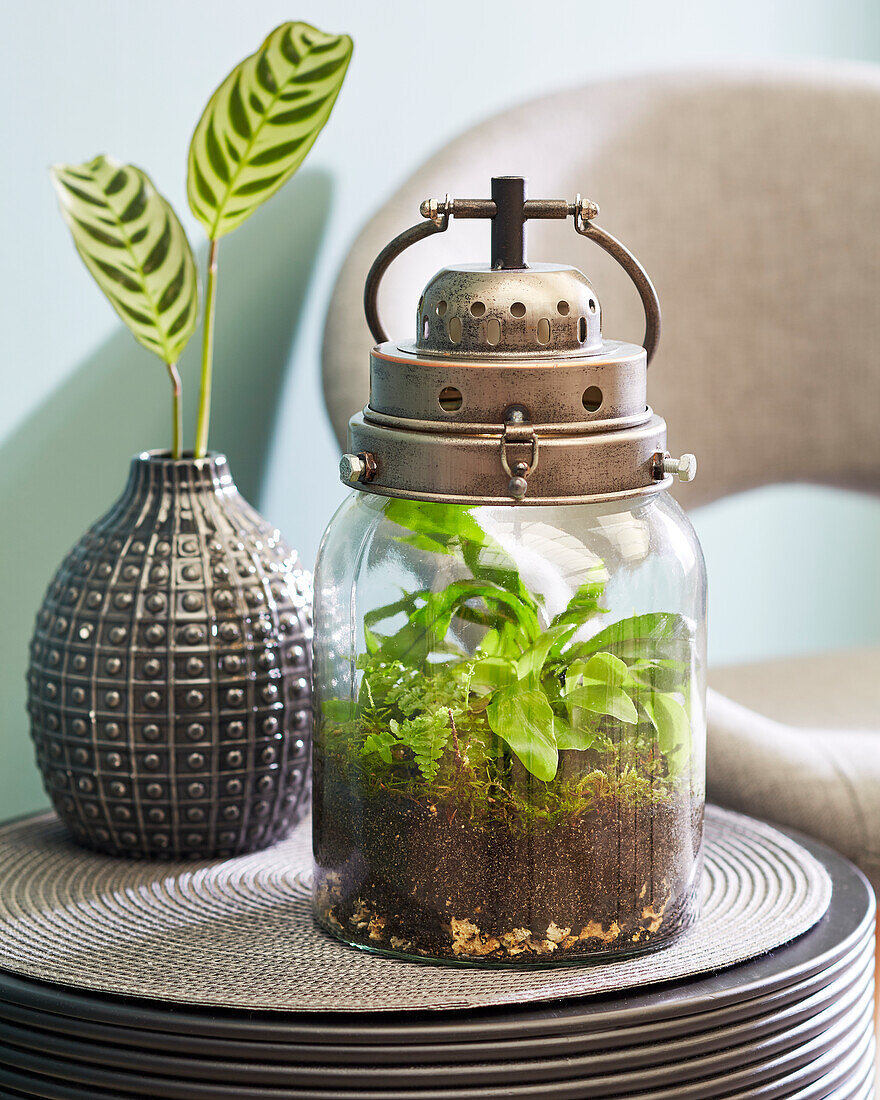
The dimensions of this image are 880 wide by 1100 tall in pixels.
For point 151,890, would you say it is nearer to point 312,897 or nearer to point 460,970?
point 312,897

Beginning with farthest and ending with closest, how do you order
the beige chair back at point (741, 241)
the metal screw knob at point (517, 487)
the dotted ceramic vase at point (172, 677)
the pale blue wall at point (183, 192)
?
the beige chair back at point (741, 241), the pale blue wall at point (183, 192), the dotted ceramic vase at point (172, 677), the metal screw knob at point (517, 487)

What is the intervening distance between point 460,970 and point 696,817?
0.16 m

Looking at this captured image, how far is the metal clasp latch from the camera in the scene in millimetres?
686

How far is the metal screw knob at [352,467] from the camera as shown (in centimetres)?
73

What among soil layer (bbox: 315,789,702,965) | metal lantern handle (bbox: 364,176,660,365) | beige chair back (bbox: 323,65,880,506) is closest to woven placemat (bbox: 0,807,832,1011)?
soil layer (bbox: 315,789,702,965)

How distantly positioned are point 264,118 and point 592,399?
0.34 meters

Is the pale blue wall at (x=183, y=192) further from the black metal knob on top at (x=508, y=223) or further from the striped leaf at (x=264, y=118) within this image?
the black metal knob on top at (x=508, y=223)

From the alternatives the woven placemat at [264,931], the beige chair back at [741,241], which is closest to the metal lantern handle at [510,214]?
the woven placemat at [264,931]

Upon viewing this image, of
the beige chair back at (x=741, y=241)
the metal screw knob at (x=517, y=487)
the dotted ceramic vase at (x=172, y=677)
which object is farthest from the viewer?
the beige chair back at (x=741, y=241)

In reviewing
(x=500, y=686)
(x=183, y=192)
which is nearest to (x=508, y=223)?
(x=500, y=686)

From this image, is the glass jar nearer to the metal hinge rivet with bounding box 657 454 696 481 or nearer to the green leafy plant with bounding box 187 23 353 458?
the metal hinge rivet with bounding box 657 454 696 481

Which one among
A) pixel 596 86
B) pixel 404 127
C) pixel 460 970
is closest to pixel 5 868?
pixel 460 970

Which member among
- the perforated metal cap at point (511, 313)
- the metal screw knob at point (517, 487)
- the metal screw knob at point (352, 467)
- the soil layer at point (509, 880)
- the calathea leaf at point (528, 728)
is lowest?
the soil layer at point (509, 880)

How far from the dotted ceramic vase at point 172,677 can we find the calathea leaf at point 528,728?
231 mm
